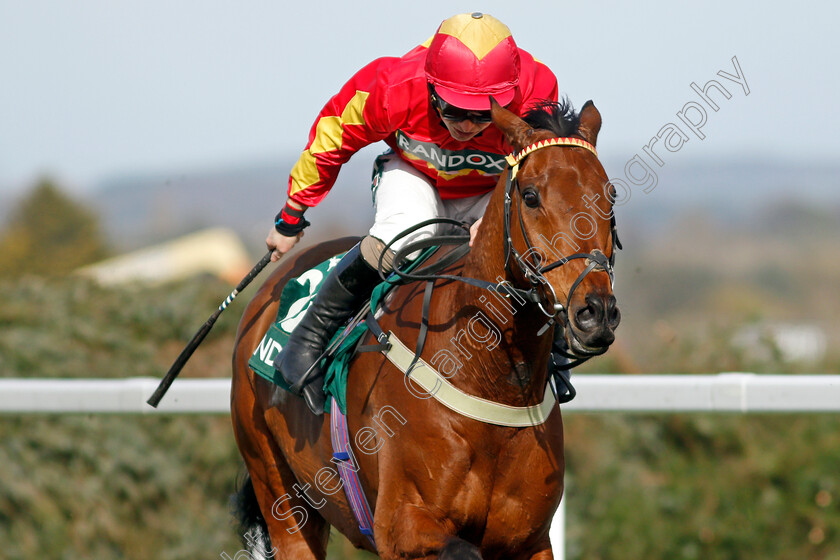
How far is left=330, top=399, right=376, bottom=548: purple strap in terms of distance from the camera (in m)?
3.69

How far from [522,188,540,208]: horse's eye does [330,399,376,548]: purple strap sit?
3.66 ft

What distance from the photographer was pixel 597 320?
9.09ft

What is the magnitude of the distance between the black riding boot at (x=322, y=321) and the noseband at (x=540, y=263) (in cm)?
84

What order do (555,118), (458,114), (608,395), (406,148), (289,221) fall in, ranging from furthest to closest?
(608,395)
(289,221)
(406,148)
(458,114)
(555,118)

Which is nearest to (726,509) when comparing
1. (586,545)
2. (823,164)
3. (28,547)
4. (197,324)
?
(586,545)

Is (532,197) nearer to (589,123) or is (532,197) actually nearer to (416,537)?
(589,123)

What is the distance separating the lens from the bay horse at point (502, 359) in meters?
2.93

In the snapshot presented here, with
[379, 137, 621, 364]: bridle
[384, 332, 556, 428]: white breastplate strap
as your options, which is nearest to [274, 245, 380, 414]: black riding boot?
[379, 137, 621, 364]: bridle

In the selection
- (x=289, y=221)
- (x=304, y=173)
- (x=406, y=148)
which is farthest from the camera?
(x=289, y=221)

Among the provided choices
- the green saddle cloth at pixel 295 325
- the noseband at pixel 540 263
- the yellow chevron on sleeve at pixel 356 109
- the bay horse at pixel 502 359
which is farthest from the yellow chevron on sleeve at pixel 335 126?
the noseband at pixel 540 263

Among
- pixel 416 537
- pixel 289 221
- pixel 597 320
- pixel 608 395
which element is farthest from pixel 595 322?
pixel 608 395

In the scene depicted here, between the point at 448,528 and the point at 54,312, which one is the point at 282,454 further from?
the point at 54,312

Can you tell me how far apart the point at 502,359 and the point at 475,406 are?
166 mm

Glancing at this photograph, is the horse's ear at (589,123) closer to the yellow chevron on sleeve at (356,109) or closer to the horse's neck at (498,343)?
the horse's neck at (498,343)
